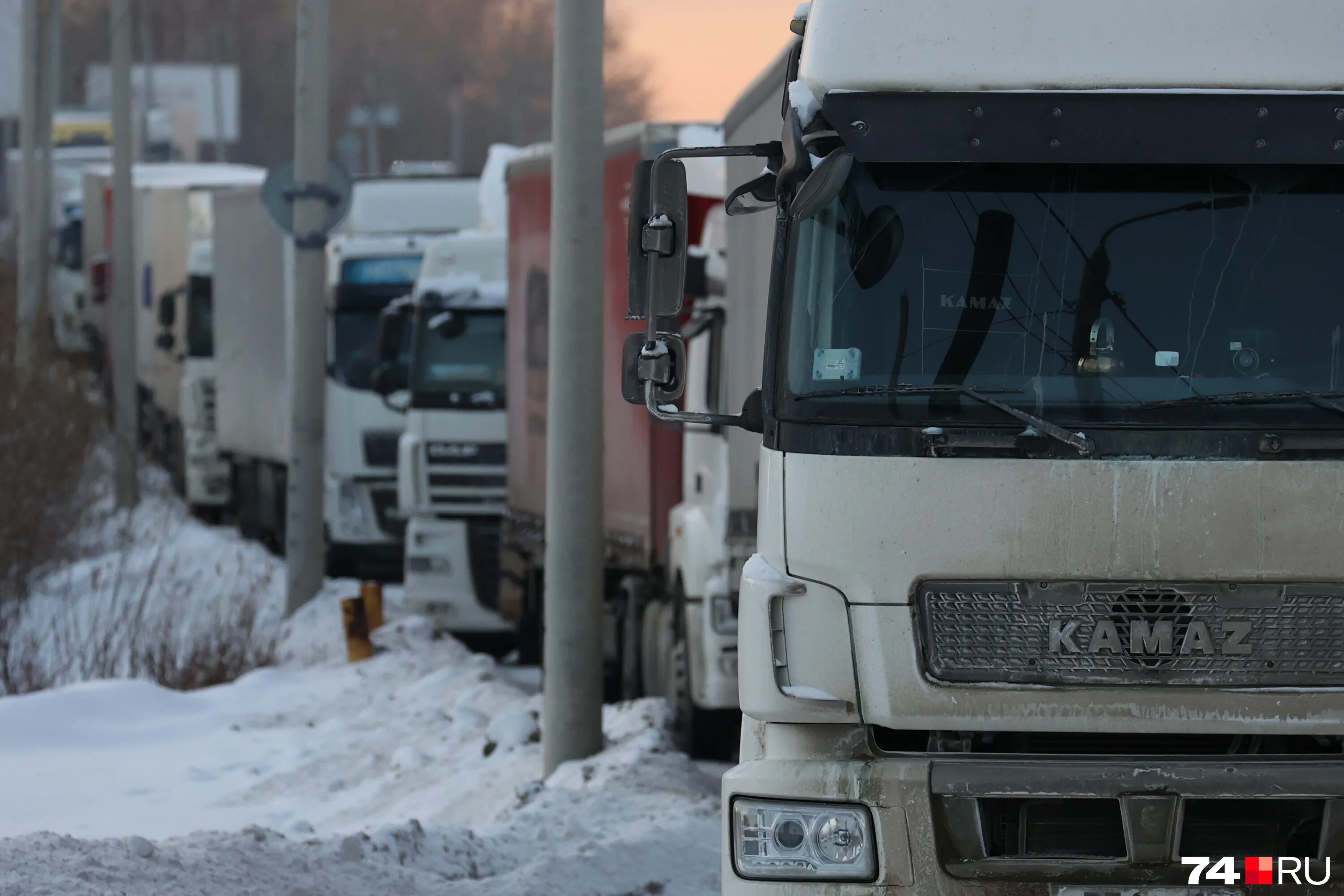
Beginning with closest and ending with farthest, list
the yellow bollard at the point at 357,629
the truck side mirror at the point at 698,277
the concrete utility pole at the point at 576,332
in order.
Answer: the concrete utility pole at the point at 576,332
the truck side mirror at the point at 698,277
the yellow bollard at the point at 357,629

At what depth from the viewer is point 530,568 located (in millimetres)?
14172

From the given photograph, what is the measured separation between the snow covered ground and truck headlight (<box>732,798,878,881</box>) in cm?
216

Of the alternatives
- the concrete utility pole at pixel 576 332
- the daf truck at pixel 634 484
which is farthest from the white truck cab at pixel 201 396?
the concrete utility pole at pixel 576 332

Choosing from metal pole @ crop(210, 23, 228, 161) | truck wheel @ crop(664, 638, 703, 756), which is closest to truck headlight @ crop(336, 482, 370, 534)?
truck wheel @ crop(664, 638, 703, 756)

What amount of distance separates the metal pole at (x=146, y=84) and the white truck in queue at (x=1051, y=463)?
49.3 metres

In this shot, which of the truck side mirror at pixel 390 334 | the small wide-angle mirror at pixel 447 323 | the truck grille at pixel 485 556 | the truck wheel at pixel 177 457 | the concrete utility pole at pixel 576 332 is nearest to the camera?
the concrete utility pole at pixel 576 332

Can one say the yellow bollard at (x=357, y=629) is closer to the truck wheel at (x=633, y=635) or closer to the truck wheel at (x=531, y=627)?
the truck wheel at (x=531, y=627)

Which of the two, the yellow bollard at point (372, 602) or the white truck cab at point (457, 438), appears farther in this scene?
the white truck cab at point (457, 438)

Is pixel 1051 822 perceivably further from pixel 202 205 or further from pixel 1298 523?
pixel 202 205

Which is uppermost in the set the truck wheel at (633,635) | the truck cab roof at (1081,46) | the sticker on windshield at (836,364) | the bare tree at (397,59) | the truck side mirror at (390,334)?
the bare tree at (397,59)

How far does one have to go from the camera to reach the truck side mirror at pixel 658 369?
5.40 meters

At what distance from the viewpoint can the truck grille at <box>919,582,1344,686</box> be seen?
15.8 ft

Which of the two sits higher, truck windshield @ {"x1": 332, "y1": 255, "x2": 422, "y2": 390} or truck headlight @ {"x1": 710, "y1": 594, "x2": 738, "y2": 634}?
truck windshield @ {"x1": 332, "y1": 255, "x2": 422, "y2": 390}

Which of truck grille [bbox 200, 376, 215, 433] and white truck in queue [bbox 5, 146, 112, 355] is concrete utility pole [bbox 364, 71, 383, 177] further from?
truck grille [bbox 200, 376, 215, 433]
